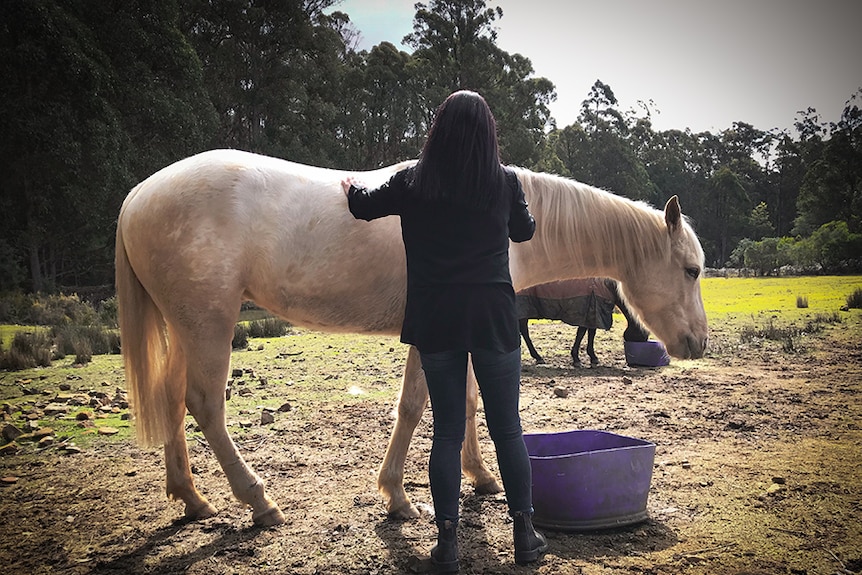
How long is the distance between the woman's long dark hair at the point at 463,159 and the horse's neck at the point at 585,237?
1.32 meters

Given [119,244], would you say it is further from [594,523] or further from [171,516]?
[594,523]

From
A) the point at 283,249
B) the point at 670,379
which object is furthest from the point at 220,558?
the point at 670,379

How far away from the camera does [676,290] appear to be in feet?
14.0

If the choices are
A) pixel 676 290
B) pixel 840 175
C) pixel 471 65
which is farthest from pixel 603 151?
pixel 676 290

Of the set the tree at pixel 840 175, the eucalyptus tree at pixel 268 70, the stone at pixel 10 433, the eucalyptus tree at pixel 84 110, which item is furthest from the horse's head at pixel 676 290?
the eucalyptus tree at pixel 268 70

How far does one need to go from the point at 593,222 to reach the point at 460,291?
6.08 ft

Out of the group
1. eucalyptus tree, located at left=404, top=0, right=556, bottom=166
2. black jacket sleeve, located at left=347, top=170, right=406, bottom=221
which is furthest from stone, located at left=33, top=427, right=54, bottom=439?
eucalyptus tree, located at left=404, top=0, right=556, bottom=166

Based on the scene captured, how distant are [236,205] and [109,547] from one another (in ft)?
6.32

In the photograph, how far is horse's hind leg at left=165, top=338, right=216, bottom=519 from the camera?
141 inches

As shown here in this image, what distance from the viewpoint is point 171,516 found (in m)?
3.61

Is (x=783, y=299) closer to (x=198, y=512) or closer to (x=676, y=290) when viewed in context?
(x=676, y=290)

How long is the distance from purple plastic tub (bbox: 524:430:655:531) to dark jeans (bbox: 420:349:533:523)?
49 cm

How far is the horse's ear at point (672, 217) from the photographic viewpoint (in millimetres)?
4117

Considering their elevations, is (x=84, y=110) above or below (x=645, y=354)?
above
